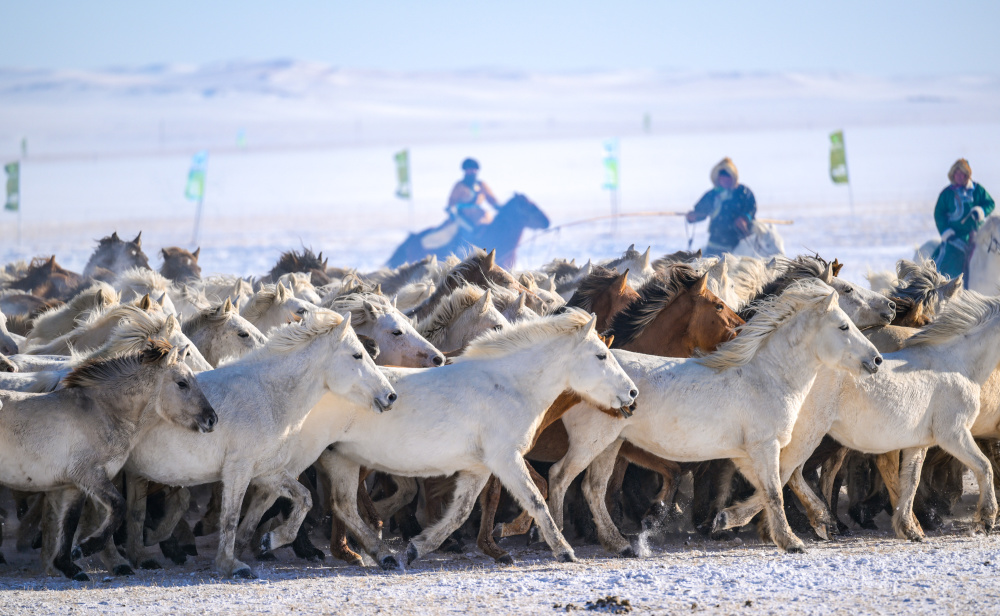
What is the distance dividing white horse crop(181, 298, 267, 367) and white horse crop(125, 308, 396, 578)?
3.12 ft

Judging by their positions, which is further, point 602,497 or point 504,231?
point 504,231

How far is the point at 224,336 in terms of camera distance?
7617 mm

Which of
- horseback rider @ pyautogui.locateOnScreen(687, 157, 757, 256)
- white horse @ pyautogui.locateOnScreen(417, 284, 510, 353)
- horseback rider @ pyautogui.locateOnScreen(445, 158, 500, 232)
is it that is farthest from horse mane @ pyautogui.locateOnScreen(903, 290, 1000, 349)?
horseback rider @ pyautogui.locateOnScreen(445, 158, 500, 232)

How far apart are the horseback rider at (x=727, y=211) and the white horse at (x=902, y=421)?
878 centimetres

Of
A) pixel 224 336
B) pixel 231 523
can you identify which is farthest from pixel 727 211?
pixel 231 523

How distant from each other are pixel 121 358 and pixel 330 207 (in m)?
39.3

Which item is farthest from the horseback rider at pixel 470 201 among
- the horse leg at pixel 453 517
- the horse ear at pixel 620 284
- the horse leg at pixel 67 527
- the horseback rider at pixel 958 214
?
the horse leg at pixel 67 527

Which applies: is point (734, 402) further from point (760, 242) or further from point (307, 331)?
point (760, 242)

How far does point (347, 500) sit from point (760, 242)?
1058cm

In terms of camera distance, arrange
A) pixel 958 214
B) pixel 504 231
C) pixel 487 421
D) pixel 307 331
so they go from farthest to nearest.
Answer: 1. pixel 504 231
2. pixel 958 214
3. pixel 487 421
4. pixel 307 331

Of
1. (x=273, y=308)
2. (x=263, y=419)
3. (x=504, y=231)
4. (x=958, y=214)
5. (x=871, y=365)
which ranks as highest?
(x=958, y=214)

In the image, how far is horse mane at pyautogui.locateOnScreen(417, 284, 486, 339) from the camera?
8336 mm

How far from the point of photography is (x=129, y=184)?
57.3m

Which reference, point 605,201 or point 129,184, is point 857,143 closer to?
point 605,201
